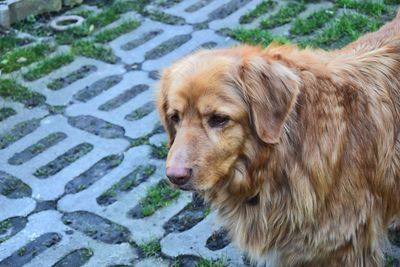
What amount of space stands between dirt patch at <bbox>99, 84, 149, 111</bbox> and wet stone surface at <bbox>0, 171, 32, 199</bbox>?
98 centimetres

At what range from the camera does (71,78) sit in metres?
6.00

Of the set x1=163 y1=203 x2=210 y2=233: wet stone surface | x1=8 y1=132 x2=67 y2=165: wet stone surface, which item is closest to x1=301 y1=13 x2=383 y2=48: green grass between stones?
x1=163 y1=203 x2=210 y2=233: wet stone surface

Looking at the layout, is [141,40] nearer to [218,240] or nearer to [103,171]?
[103,171]

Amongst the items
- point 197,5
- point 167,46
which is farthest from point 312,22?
point 167,46

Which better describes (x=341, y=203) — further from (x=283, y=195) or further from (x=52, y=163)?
(x=52, y=163)

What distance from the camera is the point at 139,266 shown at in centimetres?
423

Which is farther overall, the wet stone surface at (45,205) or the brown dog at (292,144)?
the wet stone surface at (45,205)

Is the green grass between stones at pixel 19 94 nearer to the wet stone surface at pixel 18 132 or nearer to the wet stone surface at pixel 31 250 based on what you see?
the wet stone surface at pixel 18 132

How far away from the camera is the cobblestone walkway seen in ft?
14.3

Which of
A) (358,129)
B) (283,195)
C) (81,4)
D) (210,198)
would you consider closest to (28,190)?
(210,198)

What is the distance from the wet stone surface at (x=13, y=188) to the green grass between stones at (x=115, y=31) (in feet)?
6.45

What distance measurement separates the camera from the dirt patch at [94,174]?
486cm

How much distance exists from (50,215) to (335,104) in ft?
7.00

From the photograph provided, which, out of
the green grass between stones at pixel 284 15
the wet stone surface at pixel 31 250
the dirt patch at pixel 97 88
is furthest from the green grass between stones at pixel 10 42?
the wet stone surface at pixel 31 250
